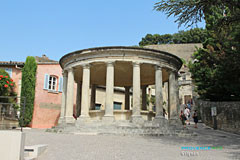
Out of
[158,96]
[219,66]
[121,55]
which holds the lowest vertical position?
[158,96]

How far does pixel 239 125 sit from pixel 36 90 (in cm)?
1742

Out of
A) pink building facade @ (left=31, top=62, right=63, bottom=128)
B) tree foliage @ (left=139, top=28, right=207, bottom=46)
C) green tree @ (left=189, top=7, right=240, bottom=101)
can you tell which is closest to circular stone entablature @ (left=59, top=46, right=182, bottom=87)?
green tree @ (left=189, top=7, right=240, bottom=101)

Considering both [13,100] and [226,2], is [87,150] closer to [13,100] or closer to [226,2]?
[226,2]

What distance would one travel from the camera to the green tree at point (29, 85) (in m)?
20.6

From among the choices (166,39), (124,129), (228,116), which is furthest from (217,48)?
(166,39)

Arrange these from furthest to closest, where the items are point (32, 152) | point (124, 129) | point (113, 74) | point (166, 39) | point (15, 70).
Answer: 1. point (166, 39)
2. point (15, 70)
3. point (113, 74)
4. point (124, 129)
5. point (32, 152)

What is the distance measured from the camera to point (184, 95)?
41.7 metres

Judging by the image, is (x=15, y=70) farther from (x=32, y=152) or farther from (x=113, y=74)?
(x=32, y=152)

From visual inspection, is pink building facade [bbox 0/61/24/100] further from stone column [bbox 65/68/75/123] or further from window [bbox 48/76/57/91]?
stone column [bbox 65/68/75/123]

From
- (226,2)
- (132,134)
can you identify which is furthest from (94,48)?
(226,2)

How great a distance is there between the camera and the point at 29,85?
2097 centimetres

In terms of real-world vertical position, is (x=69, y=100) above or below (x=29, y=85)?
below

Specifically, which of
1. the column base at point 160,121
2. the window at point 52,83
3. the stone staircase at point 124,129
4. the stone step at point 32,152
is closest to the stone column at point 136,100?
the stone staircase at point 124,129

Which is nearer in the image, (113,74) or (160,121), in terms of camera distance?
(160,121)
